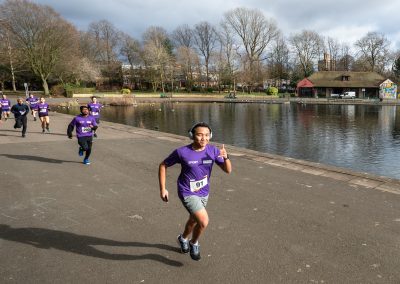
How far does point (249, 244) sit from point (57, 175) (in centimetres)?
559

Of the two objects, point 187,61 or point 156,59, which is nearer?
point 156,59

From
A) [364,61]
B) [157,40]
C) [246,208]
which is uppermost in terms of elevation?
[157,40]

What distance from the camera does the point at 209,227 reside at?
201 inches

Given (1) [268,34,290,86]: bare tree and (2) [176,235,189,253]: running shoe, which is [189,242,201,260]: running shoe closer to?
(2) [176,235,189,253]: running shoe

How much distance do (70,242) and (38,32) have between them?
58751 millimetres

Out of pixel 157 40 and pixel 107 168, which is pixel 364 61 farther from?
pixel 107 168

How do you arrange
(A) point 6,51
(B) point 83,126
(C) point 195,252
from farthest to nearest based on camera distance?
(A) point 6,51, (B) point 83,126, (C) point 195,252

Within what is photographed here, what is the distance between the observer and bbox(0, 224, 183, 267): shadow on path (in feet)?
13.9

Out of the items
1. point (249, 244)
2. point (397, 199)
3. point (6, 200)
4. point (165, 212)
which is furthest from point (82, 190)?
point (397, 199)

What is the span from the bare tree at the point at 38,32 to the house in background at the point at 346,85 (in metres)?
52.8

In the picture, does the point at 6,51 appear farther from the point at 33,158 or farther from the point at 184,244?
the point at 184,244

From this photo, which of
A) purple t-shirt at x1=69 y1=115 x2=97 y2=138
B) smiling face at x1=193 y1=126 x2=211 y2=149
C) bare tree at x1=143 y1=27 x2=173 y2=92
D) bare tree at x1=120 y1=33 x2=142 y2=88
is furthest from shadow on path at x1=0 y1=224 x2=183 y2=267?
bare tree at x1=120 y1=33 x2=142 y2=88

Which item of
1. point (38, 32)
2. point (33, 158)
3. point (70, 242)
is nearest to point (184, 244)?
point (70, 242)

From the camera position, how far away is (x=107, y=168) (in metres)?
8.81
